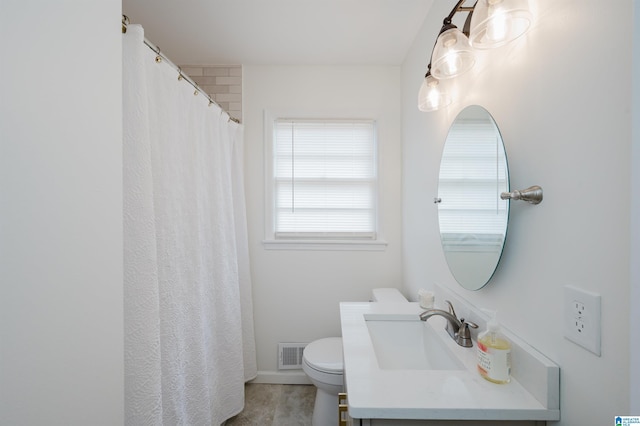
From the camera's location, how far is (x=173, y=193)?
3.93ft

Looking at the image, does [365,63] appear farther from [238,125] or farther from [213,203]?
[213,203]

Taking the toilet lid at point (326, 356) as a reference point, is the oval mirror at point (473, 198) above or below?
above

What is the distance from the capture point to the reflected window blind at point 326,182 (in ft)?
7.25

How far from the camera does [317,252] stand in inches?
85.5

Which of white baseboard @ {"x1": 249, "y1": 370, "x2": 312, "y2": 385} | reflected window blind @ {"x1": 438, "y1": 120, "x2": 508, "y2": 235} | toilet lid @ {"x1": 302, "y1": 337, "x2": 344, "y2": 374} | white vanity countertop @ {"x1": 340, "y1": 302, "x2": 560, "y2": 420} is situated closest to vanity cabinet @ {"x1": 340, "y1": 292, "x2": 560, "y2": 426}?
white vanity countertop @ {"x1": 340, "y1": 302, "x2": 560, "y2": 420}

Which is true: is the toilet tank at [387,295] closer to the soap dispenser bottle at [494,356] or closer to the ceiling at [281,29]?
the soap dispenser bottle at [494,356]

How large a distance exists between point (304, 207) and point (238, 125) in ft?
2.61

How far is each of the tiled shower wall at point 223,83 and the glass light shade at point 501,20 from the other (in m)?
1.75

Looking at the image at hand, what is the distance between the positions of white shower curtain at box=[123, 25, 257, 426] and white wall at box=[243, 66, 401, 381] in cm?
16

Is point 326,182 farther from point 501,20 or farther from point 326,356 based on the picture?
point 501,20

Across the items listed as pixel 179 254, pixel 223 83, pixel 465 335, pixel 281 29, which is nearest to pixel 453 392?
pixel 465 335

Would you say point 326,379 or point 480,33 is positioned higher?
point 480,33

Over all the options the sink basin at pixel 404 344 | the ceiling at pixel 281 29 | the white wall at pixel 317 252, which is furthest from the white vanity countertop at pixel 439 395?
the ceiling at pixel 281 29

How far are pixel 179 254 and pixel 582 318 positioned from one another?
4.51 ft
